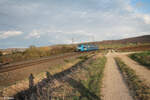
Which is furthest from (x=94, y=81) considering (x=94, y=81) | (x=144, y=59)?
(x=144, y=59)

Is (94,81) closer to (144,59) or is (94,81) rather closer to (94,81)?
(94,81)

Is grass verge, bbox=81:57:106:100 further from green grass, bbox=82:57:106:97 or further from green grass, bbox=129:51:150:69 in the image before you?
green grass, bbox=129:51:150:69

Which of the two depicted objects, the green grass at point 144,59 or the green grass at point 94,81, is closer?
the green grass at point 94,81

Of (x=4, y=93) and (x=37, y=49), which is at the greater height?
(x=37, y=49)

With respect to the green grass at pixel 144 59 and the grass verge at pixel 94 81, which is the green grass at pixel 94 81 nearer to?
the grass verge at pixel 94 81

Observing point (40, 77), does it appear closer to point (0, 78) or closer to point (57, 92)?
point (0, 78)

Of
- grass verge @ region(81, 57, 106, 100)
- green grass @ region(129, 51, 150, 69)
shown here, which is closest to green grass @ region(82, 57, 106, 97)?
grass verge @ region(81, 57, 106, 100)

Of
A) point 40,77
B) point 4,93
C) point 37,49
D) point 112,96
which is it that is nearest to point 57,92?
point 112,96

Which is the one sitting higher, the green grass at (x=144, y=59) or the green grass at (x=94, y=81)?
the green grass at (x=144, y=59)

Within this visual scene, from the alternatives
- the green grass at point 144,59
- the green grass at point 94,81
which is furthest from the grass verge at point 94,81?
the green grass at point 144,59

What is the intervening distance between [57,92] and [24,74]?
8746 millimetres

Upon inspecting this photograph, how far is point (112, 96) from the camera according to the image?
5.51m

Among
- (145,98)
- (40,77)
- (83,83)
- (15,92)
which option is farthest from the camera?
(40,77)

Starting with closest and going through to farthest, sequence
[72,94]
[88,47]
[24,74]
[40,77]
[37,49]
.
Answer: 1. [72,94]
2. [40,77]
3. [24,74]
4. [37,49]
5. [88,47]
